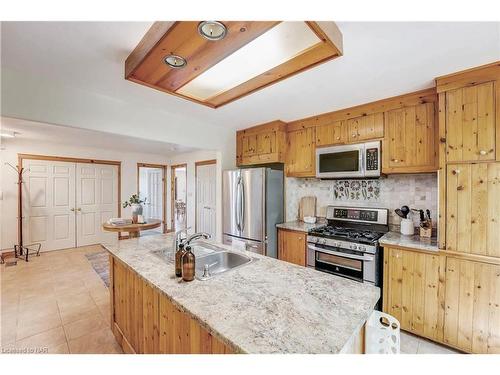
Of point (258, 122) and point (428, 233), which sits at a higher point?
point (258, 122)

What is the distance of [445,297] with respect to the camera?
6.10 ft

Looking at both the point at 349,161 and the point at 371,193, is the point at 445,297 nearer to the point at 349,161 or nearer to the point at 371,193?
the point at 371,193

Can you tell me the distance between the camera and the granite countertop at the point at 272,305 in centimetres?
76

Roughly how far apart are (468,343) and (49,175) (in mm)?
6943

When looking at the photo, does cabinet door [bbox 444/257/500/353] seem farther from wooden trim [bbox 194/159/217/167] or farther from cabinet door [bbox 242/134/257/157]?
wooden trim [bbox 194/159/217/167]

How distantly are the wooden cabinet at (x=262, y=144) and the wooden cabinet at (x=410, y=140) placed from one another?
1.31 meters

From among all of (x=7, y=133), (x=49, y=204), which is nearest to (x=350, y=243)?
(x=7, y=133)

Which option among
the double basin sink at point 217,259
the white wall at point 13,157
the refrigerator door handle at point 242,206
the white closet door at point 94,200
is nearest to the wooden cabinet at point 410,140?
the refrigerator door handle at point 242,206

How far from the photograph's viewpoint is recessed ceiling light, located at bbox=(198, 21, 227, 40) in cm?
106

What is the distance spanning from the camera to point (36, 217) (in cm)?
457

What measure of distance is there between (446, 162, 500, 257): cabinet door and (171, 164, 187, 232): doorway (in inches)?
207
